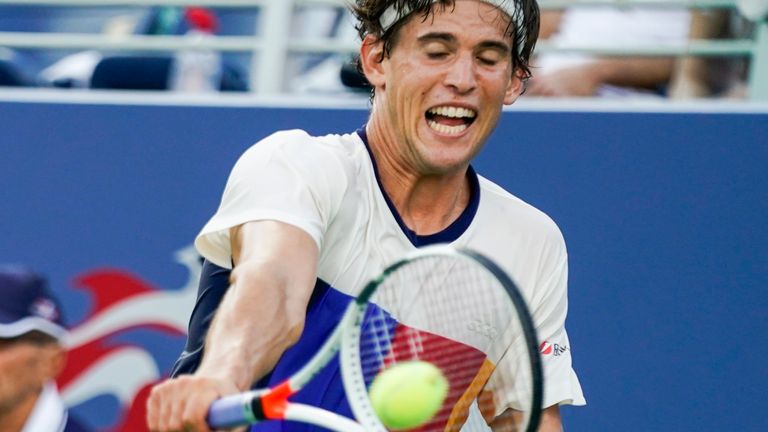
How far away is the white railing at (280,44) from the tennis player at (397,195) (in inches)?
58.4

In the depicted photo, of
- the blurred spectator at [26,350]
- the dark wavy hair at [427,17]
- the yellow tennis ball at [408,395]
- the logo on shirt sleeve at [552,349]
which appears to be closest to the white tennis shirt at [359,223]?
the logo on shirt sleeve at [552,349]

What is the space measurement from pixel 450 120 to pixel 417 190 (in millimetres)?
161

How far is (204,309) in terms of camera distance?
9.61ft

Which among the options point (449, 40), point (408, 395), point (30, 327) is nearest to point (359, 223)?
point (449, 40)

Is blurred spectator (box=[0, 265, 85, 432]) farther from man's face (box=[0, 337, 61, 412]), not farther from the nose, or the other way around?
the nose

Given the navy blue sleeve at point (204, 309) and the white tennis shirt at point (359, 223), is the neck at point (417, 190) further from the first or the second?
the navy blue sleeve at point (204, 309)

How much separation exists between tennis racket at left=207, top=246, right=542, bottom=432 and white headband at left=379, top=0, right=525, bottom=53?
19.9 inches

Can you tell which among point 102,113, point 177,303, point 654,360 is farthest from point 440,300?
point 102,113

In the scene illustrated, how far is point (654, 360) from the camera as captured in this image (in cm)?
435

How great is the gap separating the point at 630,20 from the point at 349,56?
2.99 ft

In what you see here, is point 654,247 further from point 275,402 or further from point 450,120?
point 275,402

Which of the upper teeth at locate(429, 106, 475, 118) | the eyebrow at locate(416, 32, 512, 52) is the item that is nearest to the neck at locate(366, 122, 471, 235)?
the upper teeth at locate(429, 106, 475, 118)

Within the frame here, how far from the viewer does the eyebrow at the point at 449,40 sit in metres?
2.91

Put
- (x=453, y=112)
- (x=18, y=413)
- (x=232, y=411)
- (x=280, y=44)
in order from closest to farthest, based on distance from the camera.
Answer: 1. (x=232, y=411)
2. (x=453, y=112)
3. (x=18, y=413)
4. (x=280, y=44)
